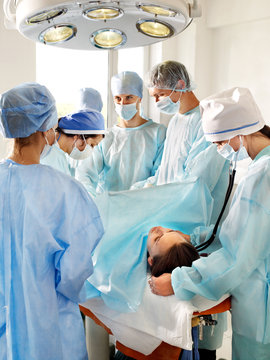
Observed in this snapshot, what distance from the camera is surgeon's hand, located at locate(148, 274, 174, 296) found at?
1692mm

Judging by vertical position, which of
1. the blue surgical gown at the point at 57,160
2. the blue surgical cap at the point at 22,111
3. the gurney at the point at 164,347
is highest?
the blue surgical cap at the point at 22,111

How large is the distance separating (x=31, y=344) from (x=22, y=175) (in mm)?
571

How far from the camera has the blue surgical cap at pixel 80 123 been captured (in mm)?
2324

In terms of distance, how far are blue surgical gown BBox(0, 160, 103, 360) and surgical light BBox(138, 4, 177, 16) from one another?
0.62m

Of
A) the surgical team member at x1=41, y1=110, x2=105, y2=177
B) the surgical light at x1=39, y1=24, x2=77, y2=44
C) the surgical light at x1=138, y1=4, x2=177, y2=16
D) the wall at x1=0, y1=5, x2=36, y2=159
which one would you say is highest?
the surgical light at x1=138, y1=4, x2=177, y2=16

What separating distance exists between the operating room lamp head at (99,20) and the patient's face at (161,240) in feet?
2.86

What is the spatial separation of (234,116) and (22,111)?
0.81 meters

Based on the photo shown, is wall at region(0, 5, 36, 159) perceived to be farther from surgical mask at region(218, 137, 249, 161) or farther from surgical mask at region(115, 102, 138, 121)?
surgical mask at region(218, 137, 249, 161)

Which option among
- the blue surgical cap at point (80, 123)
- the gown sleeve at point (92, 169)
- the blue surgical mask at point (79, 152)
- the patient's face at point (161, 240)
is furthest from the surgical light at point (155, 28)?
the gown sleeve at point (92, 169)

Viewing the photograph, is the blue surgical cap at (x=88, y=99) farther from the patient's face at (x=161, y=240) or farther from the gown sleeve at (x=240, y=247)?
the gown sleeve at (x=240, y=247)

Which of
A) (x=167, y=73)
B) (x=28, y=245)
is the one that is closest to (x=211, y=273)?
(x=28, y=245)

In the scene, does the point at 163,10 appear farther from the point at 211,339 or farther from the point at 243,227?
the point at 211,339

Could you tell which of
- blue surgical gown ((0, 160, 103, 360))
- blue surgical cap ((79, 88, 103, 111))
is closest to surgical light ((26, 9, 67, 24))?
blue surgical gown ((0, 160, 103, 360))

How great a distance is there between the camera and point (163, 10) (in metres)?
1.21
